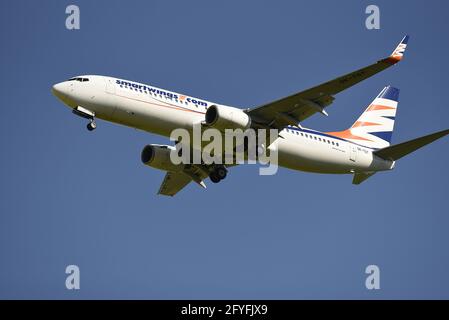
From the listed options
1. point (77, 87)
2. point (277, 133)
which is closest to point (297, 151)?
point (277, 133)

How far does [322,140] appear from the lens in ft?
142

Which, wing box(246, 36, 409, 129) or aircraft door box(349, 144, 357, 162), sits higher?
wing box(246, 36, 409, 129)

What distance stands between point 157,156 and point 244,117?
22.5 ft

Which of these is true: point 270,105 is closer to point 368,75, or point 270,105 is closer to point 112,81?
point 368,75

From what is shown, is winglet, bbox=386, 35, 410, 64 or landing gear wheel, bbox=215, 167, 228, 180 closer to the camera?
winglet, bbox=386, 35, 410, 64

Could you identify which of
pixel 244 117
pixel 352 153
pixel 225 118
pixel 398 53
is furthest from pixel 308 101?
pixel 352 153

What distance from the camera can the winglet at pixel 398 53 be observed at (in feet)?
114

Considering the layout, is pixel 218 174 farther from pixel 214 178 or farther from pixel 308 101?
pixel 308 101

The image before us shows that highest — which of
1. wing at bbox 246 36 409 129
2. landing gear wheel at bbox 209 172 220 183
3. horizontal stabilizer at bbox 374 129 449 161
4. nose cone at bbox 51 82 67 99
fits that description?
nose cone at bbox 51 82 67 99

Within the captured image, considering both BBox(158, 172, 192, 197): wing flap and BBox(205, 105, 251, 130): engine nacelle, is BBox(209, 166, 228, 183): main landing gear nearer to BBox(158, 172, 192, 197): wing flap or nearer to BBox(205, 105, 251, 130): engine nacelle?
BBox(158, 172, 192, 197): wing flap

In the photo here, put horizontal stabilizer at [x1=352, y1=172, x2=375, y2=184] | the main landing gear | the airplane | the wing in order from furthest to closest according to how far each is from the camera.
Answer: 1. horizontal stabilizer at [x1=352, y1=172, x2=375, y2=184]
2. the main landing gear
3. the airplane
4. the wing

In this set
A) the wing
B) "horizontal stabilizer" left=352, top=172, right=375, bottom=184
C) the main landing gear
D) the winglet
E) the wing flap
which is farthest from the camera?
the wing flap

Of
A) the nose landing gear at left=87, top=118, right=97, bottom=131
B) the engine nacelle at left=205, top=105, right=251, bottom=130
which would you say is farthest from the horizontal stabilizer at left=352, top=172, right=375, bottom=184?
the nose landing gear at left=87, top=118, right=97, bottom=131

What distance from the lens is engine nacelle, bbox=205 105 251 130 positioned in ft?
126
